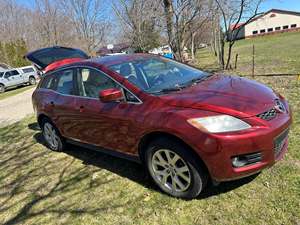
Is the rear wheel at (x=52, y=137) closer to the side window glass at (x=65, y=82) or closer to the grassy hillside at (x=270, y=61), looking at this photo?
the side window glass at (x=65, y=82)

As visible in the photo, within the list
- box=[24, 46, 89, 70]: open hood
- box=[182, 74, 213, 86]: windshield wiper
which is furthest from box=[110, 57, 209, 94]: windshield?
box=[24, 46, 89, 70]: open hood

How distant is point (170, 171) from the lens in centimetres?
344

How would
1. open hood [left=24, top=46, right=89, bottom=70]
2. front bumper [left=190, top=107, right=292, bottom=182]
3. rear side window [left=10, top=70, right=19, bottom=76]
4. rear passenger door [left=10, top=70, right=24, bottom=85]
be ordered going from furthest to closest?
rear side window [left=10, top=70, right=19, bottom=76]
rear passenger door [left=10, top=70, right=24, bottom=85]
open hood [left=24, top=46, right=89, bottom=70]
front bumper [left=190, top=107, right=292, bottom=182]

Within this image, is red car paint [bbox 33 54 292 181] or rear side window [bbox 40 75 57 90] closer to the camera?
red car paint [bbox 33 54 292 181]

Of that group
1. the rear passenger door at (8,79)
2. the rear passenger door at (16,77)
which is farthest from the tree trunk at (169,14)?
the rear passenger door at (16,77)

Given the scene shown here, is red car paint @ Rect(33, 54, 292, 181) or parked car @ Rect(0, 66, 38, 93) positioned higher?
red car paint @ Rect(33, 54, 292, 181)

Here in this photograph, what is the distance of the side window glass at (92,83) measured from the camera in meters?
4.04

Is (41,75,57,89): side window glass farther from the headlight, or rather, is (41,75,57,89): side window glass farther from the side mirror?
the headlight

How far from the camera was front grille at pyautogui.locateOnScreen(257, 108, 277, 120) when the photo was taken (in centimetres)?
304

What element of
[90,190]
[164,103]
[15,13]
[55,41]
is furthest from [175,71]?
[15,13]

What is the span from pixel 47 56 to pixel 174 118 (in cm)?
715

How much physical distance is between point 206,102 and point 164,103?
18.1 inches

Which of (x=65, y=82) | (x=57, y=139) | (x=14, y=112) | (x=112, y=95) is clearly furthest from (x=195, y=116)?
(x=14, y=112)

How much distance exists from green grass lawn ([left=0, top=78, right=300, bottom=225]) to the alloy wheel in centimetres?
16
